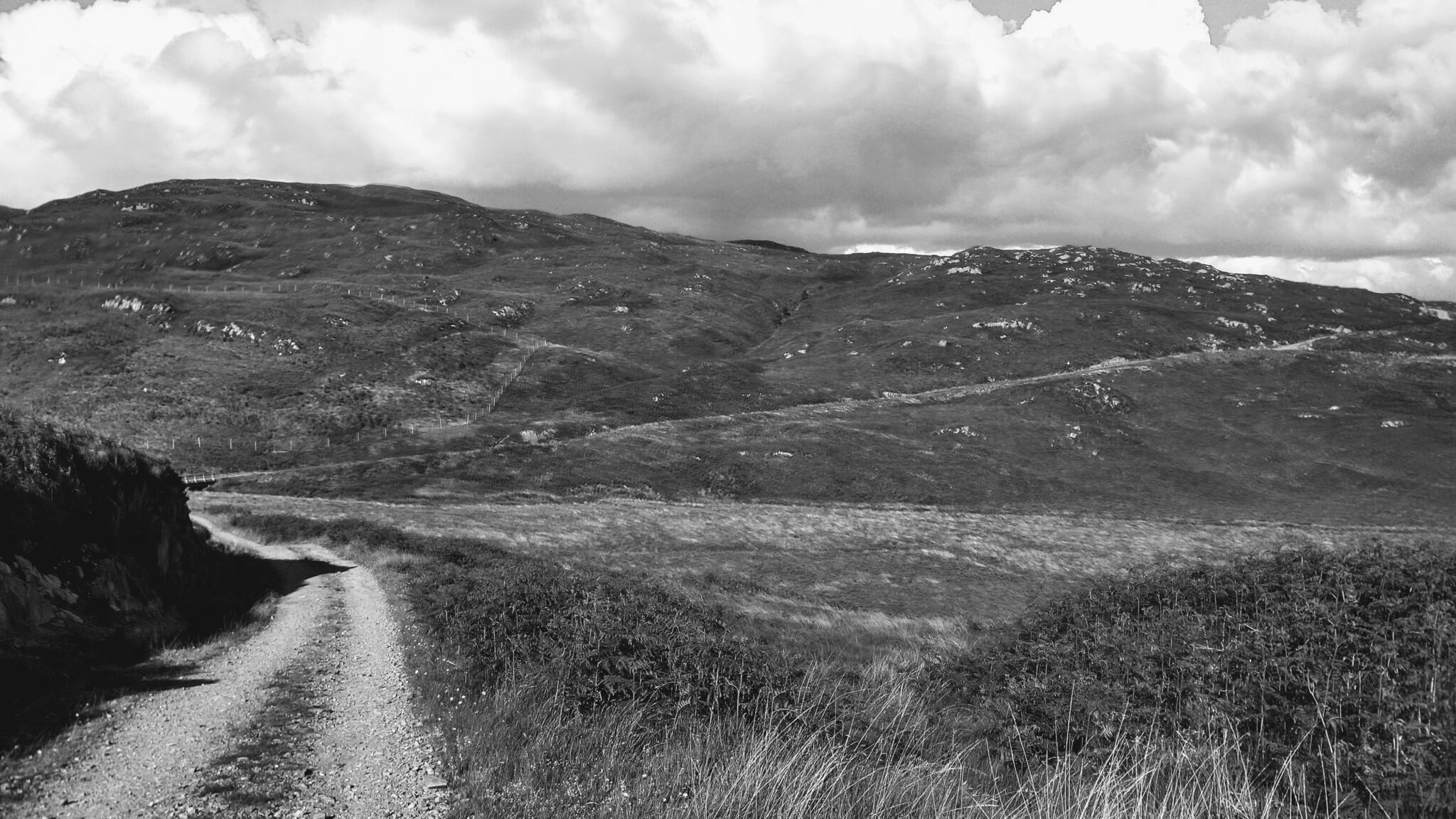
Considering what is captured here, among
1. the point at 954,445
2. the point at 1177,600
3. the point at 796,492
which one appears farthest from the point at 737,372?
the point at 1177,600

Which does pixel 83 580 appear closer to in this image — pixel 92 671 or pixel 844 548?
pixel 92 671

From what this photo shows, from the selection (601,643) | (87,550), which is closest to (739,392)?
(87,550)

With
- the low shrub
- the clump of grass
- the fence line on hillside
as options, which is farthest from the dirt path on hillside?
the fence line on hillside

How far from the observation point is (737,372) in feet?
399

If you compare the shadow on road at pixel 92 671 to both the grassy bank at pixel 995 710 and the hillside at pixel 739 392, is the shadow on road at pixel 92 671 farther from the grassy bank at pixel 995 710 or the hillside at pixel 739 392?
the hillside at pixel 739 392

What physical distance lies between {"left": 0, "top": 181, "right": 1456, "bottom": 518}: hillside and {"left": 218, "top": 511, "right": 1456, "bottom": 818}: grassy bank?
5487cm

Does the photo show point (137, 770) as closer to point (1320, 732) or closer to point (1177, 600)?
point (1320, 732)

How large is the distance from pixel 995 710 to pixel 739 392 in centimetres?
9908

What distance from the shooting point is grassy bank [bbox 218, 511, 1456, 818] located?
28.5 ft

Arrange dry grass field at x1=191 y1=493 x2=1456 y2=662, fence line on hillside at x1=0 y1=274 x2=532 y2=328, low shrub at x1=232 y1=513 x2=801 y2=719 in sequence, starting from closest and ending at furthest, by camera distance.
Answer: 1. low shrub at x1=232 y1=513 x2=801 y2=719
2. dry grass field at x1=191 y1=493 x2=1456 y2=662
3. fence line on hillside at x1=0 y1=274 x2=532 y2=328

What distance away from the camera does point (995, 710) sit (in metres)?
14.3

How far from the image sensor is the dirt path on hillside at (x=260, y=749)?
883 cm

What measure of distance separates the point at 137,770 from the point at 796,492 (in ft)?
218

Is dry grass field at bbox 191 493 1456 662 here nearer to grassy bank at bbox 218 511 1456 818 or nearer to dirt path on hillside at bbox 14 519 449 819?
grassy bank at bbox 218 511 1456 818
